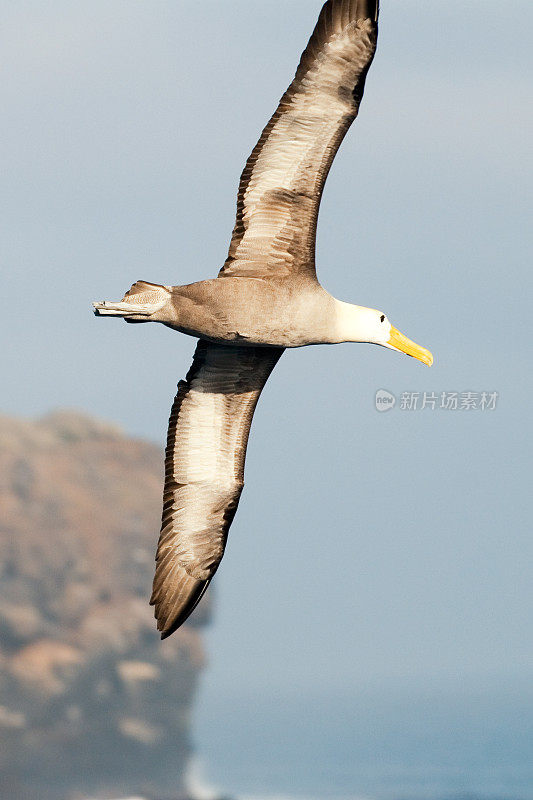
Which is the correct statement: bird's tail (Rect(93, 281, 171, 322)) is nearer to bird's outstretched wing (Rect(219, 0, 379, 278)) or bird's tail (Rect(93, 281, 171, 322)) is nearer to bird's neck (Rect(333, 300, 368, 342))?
bird's outstretched wing (Rect(219, 0, 379, 278))

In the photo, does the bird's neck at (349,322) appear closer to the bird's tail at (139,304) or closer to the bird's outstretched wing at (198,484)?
the bird's outstretched wing at (198,484)

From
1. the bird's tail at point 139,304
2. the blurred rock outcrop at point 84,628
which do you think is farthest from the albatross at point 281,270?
the blurred rock outcrop at point 84,628

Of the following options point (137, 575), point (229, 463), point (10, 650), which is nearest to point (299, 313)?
point (229, 463)

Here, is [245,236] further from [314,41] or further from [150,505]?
[150,505]

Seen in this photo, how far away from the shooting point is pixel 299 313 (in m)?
15.2

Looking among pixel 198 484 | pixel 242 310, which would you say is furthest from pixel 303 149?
pixel 198 484

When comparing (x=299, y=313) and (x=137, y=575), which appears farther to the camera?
(x=137, y=575)

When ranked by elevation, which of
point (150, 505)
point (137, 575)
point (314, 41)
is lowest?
point (314, 41)

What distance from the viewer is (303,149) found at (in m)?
15.4

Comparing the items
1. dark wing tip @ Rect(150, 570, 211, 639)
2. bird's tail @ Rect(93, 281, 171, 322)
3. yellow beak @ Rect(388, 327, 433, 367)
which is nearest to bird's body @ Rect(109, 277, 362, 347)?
bird's tail @ Rect(93, 281, 171, 322)

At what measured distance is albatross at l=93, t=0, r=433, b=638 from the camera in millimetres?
15078

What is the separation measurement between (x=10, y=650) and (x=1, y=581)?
7.37 metres

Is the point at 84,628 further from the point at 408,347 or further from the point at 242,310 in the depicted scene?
the point at 242,310

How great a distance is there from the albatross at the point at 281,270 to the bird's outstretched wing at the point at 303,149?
1 cm
